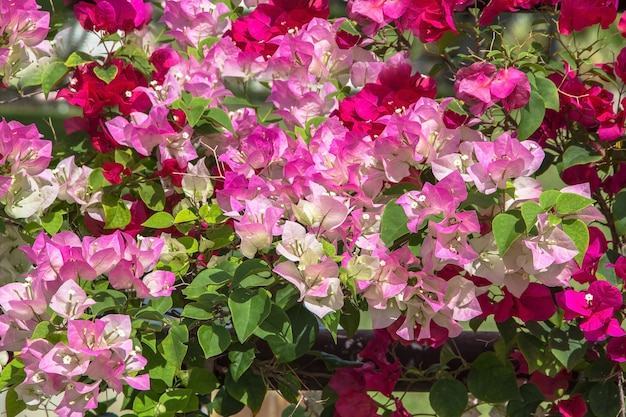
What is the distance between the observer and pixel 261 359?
52.2 inches

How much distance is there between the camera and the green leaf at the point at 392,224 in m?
0.99

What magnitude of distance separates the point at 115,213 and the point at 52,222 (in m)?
0.08

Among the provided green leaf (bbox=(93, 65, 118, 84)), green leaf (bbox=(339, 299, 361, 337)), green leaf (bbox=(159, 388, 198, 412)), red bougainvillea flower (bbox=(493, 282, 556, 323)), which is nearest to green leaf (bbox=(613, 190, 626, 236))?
red bougainvillea flower (bbox=(493, 282, 556, 323))

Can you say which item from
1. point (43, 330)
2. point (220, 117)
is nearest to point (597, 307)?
point (220, 117)

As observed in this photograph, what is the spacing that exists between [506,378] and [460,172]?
351 millimetres

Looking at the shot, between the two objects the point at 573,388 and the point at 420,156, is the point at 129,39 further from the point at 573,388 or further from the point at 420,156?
the point at 573,388

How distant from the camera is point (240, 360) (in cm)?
112

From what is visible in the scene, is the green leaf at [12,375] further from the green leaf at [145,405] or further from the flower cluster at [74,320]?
the green leaf at [145,405]

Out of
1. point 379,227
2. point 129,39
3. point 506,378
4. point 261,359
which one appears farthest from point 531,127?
point 129,39

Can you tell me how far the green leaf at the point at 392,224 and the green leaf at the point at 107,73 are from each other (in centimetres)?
45

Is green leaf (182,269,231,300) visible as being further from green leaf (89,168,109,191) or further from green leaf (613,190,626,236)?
green leaf (613,190,626,236)

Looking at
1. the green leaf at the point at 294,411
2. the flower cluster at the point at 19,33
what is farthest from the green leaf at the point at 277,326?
the flower cluster at the point at 19,33

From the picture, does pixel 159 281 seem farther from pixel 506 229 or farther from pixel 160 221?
pixel 506 229

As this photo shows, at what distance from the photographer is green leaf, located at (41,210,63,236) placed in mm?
1179
